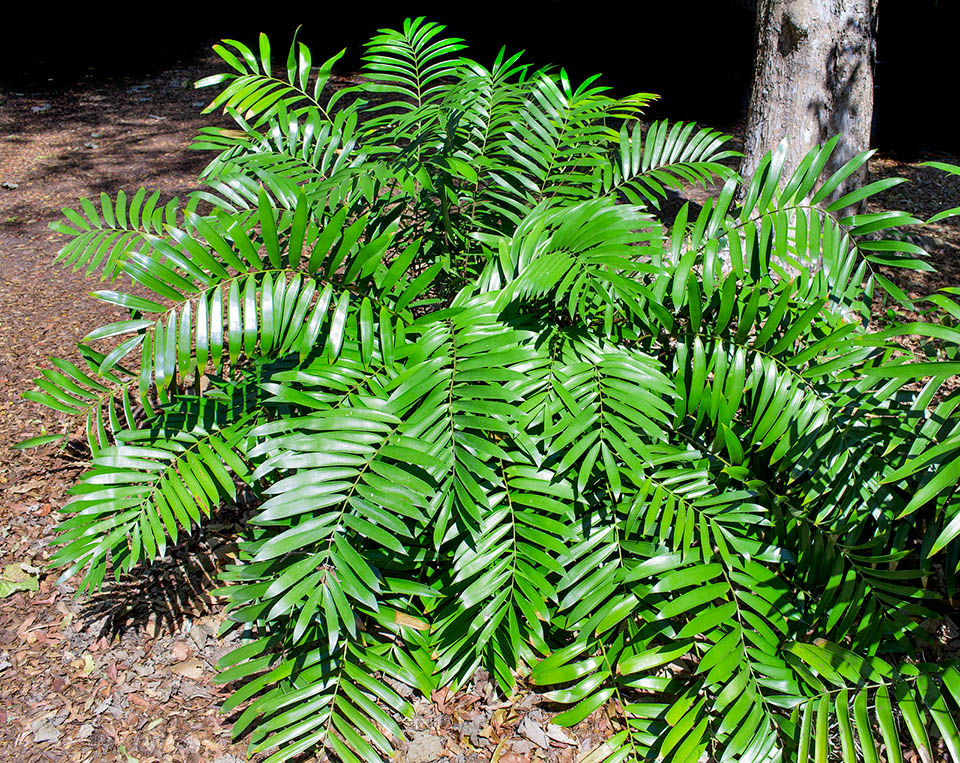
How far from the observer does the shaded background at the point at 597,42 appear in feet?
21.0

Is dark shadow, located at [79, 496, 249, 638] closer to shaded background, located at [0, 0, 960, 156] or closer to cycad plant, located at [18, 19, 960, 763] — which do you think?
cycad plant, located at [18, 19, 960, 763]

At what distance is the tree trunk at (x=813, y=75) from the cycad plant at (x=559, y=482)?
1.52m

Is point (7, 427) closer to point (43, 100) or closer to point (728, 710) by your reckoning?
point (728, 710)

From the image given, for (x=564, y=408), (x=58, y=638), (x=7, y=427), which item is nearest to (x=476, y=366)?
(x=564, y=408)

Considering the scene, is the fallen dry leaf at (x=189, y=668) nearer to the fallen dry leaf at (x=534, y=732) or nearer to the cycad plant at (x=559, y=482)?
the cycad plant at (x=559, y=482)

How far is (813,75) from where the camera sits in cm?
336

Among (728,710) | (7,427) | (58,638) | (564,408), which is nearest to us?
(728,710)

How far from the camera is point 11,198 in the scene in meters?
4.80

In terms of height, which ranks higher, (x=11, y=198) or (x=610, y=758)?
A: (x=11, y=198)

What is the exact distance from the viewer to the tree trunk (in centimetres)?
331

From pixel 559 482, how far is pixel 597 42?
7.46m

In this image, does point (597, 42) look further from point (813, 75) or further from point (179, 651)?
point (179, 651)

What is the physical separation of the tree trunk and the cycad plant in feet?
5.00

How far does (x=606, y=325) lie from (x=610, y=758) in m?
1.08
